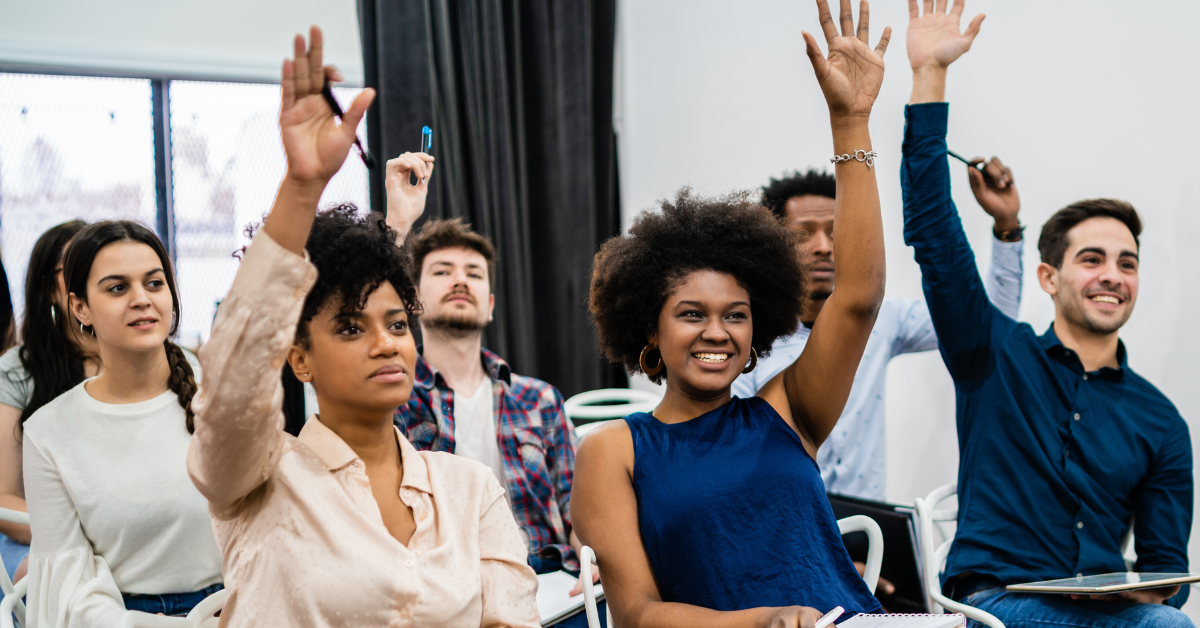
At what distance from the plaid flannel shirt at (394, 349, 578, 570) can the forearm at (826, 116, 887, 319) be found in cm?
125

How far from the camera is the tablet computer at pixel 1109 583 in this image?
57.9 inches

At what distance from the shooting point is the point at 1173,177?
2.30 meters

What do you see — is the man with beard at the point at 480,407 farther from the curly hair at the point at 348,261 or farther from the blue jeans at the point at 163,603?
the curly hair at the point at 348,261

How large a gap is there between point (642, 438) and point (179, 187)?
9.80ft

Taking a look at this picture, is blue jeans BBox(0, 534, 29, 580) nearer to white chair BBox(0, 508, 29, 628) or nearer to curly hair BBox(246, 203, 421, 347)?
white chair BBox(0, 508, 29, 628)

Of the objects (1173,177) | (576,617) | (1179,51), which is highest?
(1179,51)

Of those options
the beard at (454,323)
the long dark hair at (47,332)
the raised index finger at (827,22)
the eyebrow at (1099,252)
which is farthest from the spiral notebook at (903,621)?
the long dark hair at (47,332)

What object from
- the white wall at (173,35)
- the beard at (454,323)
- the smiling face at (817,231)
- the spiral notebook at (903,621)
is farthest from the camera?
the white wall at (173,35)

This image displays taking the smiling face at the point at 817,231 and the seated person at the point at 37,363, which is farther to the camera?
the smiling face at the point at 817,231

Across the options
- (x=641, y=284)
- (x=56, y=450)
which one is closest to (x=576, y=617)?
(x=641, y=284)

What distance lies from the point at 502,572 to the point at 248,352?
52 centimetres

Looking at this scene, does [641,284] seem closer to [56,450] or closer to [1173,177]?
[56,450]

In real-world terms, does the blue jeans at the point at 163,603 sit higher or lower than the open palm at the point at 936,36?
lower

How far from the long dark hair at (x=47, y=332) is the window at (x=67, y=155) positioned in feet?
4.56
